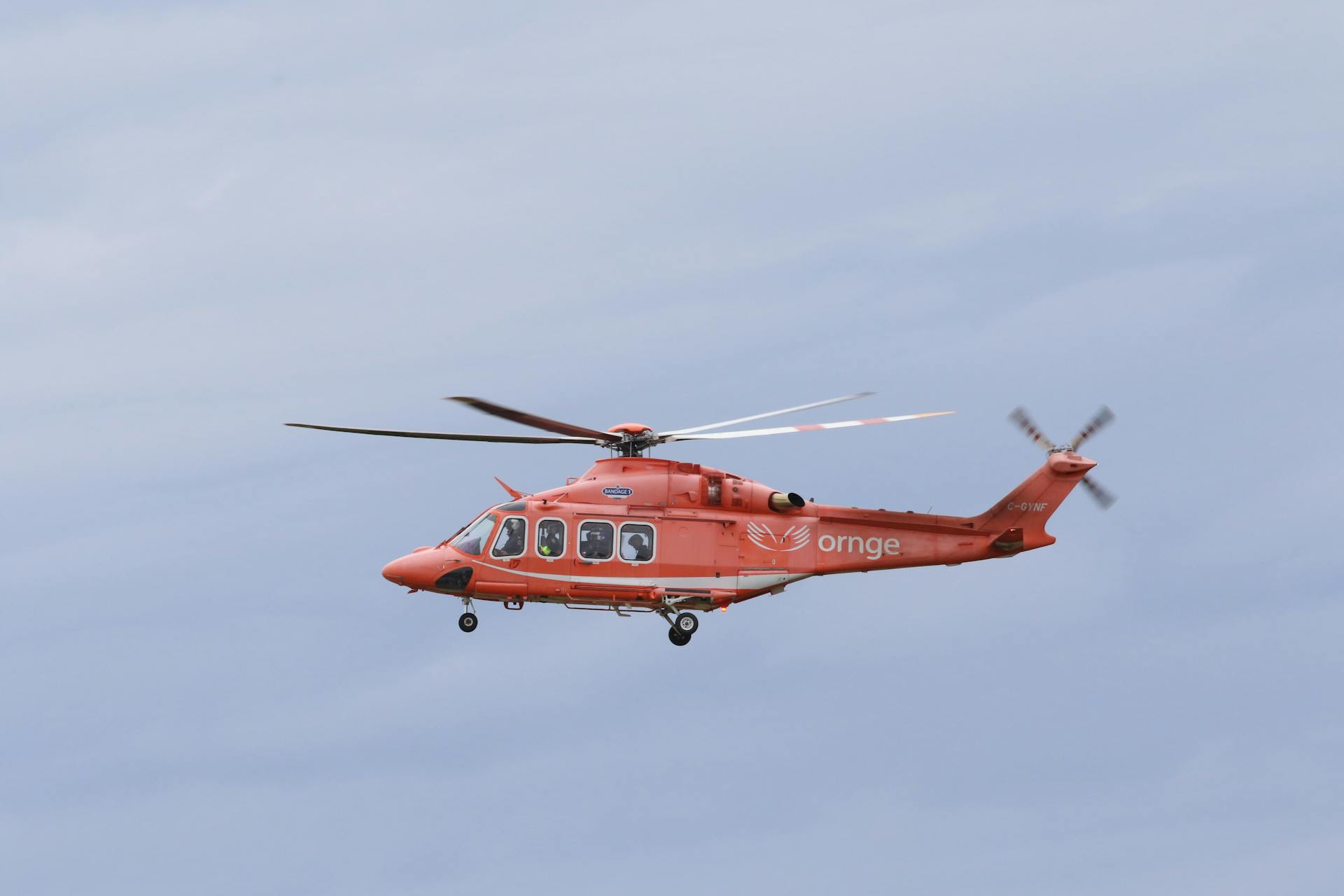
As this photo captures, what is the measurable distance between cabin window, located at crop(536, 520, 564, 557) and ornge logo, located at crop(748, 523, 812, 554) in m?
5.26

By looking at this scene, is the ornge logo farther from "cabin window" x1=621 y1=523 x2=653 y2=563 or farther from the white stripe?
"cabin window" x1=621 y1=523 x2=653 y2=563

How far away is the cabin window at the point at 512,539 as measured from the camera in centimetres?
3634

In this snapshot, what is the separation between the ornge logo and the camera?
36.5 meters

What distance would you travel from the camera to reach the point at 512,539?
3644cm

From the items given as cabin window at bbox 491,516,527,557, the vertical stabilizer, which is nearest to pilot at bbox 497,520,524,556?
cabin window at bbox 491,516,527,557

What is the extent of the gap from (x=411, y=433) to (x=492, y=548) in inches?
168

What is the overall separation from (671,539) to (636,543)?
0.98 meters

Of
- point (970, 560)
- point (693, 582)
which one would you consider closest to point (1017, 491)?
point (970, 560)

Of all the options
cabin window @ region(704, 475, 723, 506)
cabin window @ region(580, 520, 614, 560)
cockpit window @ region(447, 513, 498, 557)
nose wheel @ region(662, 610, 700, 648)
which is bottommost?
nose wheel @ region(662, 610, 700, 648)

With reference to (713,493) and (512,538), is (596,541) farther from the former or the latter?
(713,493)

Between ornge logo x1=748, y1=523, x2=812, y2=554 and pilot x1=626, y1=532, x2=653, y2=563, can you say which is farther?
ornge logo x1=748, y1=523, x2=812, y2=554

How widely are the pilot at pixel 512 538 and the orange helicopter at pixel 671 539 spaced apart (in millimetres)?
28

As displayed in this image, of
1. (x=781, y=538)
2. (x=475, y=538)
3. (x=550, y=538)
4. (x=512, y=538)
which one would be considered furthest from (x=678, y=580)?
(x=475, y=538)

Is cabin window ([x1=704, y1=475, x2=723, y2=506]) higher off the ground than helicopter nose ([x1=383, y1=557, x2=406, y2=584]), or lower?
higher
